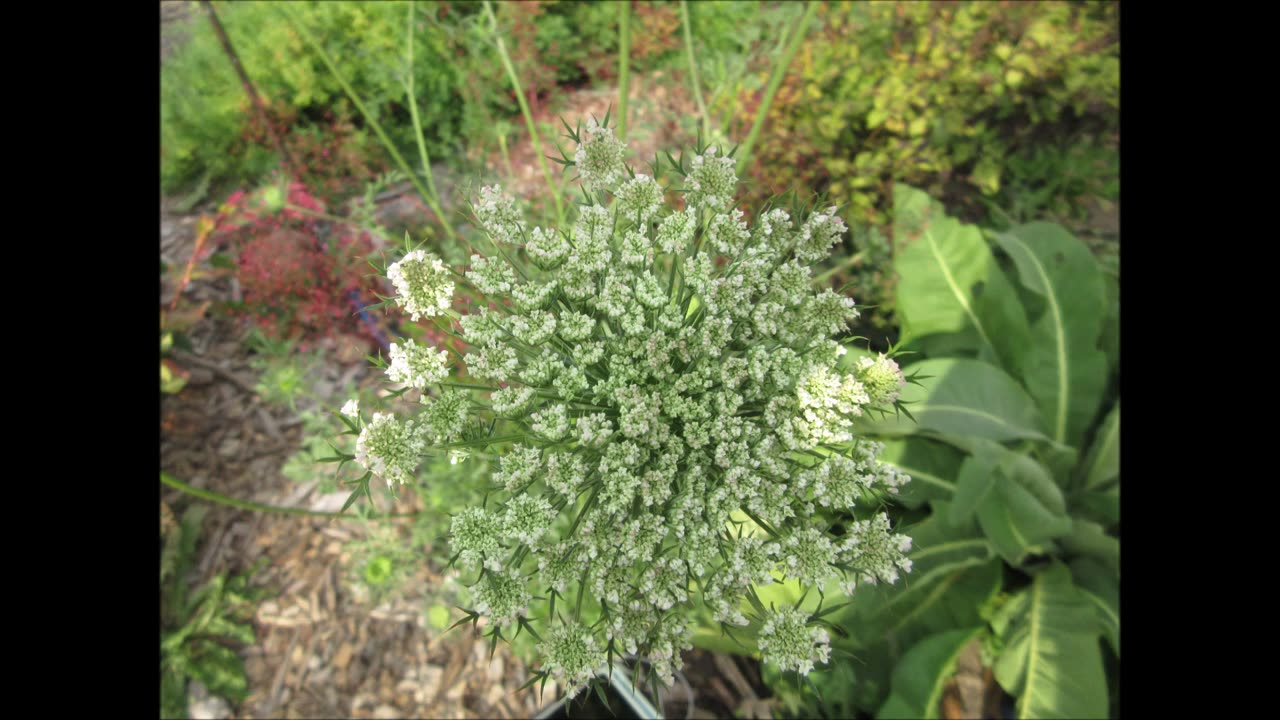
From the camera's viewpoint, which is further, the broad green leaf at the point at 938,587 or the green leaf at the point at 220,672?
the green leaf at the point at 220,672

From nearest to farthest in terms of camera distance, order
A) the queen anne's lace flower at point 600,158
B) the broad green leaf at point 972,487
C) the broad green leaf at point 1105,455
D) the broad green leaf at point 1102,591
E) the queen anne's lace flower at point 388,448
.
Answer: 1. the queen anne's lace flower at point 388,448
2. the queen anne's lace flower at point 600,158
3. the broad green leaf at point 972,487
4. the broad green leaf at point 1102,591
5. the broad green leaf at point 1105,455

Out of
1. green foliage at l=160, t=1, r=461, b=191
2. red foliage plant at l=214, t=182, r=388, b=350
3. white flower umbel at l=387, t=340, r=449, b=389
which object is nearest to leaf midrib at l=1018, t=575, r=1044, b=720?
white flower umbel at l=387, t=340, r=449, b=389

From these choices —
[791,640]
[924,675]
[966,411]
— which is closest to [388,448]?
[791,640]

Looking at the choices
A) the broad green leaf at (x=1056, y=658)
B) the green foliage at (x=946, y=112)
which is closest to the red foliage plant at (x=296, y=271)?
the green foliage at (x=946, y=112)

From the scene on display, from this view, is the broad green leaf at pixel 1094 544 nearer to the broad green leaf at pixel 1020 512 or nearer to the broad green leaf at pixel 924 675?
the broad green leaf at pixel 1020 512

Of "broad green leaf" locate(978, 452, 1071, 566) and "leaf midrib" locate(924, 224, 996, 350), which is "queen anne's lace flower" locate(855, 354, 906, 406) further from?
"leaf midrib" locate(924, 224, 996, 350)

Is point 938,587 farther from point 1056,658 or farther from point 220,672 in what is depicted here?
point 220,672
